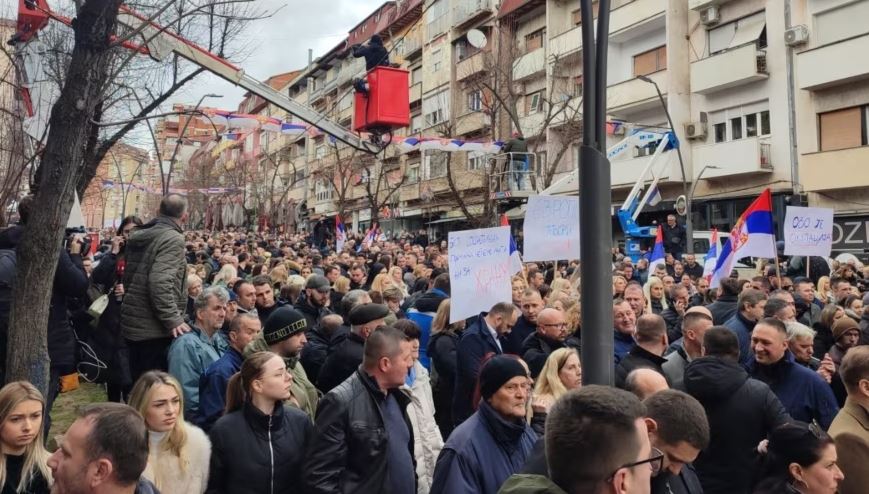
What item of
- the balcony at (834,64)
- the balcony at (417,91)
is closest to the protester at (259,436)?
the balcony at (834,64)

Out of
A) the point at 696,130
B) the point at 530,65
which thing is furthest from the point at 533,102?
the point at 696,130

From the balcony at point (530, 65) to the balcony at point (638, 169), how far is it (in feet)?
22.5

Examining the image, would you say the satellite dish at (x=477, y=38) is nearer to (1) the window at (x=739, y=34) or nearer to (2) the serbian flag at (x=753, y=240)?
(1) the window at (x=739, y=34)

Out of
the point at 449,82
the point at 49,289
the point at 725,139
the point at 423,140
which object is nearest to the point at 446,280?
the point at 49,289

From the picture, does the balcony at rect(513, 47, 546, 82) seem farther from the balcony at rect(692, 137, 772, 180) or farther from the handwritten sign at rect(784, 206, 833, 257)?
the handwritten sign at rect(784, 206, 833, 257)

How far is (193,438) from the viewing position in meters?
3.65

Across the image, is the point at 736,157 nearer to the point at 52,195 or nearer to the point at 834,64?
the point at 834,64

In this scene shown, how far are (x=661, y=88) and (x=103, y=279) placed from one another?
24.6m

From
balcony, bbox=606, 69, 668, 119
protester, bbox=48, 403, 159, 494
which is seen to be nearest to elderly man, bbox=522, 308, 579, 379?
protester, bbox=48, 403, 159, 494

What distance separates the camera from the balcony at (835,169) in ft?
69.9

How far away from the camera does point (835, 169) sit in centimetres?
2195

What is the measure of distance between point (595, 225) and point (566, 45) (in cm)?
2894

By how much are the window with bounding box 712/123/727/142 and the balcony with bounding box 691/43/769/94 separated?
1.32 m

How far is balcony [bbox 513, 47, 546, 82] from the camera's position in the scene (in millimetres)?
32625
